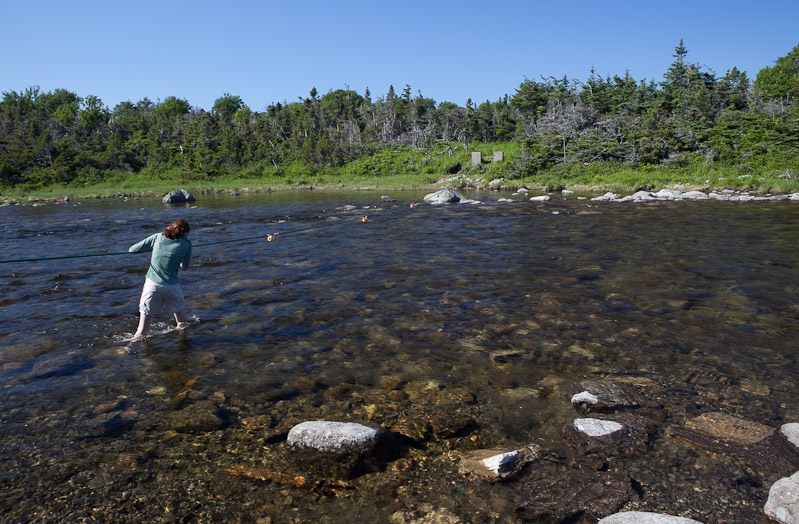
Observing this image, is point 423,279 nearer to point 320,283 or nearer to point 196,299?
point 320,283

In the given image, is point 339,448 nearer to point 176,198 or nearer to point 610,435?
point 610,435

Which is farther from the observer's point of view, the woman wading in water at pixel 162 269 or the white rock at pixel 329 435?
the woman wading in water at pixel 162 269

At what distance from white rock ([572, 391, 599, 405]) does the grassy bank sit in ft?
97.3

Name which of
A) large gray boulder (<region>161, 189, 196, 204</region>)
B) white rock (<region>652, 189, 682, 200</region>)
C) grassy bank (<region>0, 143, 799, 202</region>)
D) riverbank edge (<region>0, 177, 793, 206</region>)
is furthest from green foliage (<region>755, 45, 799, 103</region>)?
large gray boulder (<region>161, 189, 196, 204</region>)

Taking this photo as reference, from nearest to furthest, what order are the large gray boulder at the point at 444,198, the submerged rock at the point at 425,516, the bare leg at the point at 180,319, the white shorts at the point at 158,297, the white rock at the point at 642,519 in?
the white rock at the point at 642,519 < the submerged rock at the point at 425,516 < the white shorts at the point at 158,297 < the bare leg at the point at 180,319 < the large gray boulder at the point at 444,198

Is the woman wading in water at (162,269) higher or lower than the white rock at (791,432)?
higher

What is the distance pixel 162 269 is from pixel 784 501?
7.58m

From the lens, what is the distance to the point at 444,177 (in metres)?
50.8

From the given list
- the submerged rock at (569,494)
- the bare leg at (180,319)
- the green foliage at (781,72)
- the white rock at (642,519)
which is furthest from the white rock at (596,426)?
the green foliage at (781,72)

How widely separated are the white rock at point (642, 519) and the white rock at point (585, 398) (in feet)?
6.03

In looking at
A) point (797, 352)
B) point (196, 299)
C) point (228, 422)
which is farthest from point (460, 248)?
point (228, 422)

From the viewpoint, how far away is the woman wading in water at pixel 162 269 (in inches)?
289

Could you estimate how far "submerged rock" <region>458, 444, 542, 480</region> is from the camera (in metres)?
4.20

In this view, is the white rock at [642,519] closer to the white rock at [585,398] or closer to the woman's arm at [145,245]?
the white rock at [585,398]
